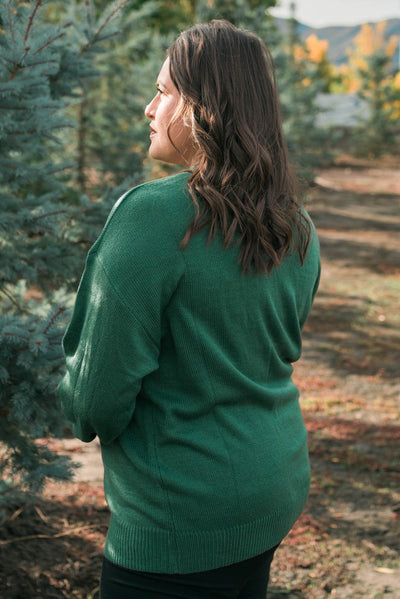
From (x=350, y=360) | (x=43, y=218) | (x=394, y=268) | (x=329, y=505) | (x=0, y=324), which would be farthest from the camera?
(x=394, y=268)

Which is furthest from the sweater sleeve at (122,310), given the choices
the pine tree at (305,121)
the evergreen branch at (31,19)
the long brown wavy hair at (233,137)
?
the pine tree at (305,121)

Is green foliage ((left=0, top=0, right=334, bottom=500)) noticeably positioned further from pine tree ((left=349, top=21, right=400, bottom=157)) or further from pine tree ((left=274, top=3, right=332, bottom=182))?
pine tree ((left=349, top=21, right=400, bottom=157))

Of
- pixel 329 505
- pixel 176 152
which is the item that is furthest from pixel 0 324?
pixel 329 505

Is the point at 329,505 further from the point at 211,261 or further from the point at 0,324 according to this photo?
the point at 211,261

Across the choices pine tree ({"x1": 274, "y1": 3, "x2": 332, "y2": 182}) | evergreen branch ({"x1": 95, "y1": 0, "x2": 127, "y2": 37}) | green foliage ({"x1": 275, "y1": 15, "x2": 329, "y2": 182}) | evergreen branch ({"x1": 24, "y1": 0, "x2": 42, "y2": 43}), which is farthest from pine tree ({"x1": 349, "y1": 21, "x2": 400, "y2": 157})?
evergreen branch ({"x1": 24, "y1": 0, "x2": 42, "y2": 43})

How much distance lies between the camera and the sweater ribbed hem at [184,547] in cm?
129

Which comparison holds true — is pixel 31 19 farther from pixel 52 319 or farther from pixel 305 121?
pixel 305 121

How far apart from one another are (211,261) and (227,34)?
19.7 inches

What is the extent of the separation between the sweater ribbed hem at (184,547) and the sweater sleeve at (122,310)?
24cm

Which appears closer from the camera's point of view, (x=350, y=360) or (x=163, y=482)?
(x=163, y=482)

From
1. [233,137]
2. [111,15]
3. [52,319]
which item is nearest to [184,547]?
[233,137]

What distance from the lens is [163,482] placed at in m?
1.27

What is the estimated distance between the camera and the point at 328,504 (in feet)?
12.8

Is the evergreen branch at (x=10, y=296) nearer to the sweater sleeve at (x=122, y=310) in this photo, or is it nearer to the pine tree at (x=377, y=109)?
the sweater sleeve at (x=122, y=310)
